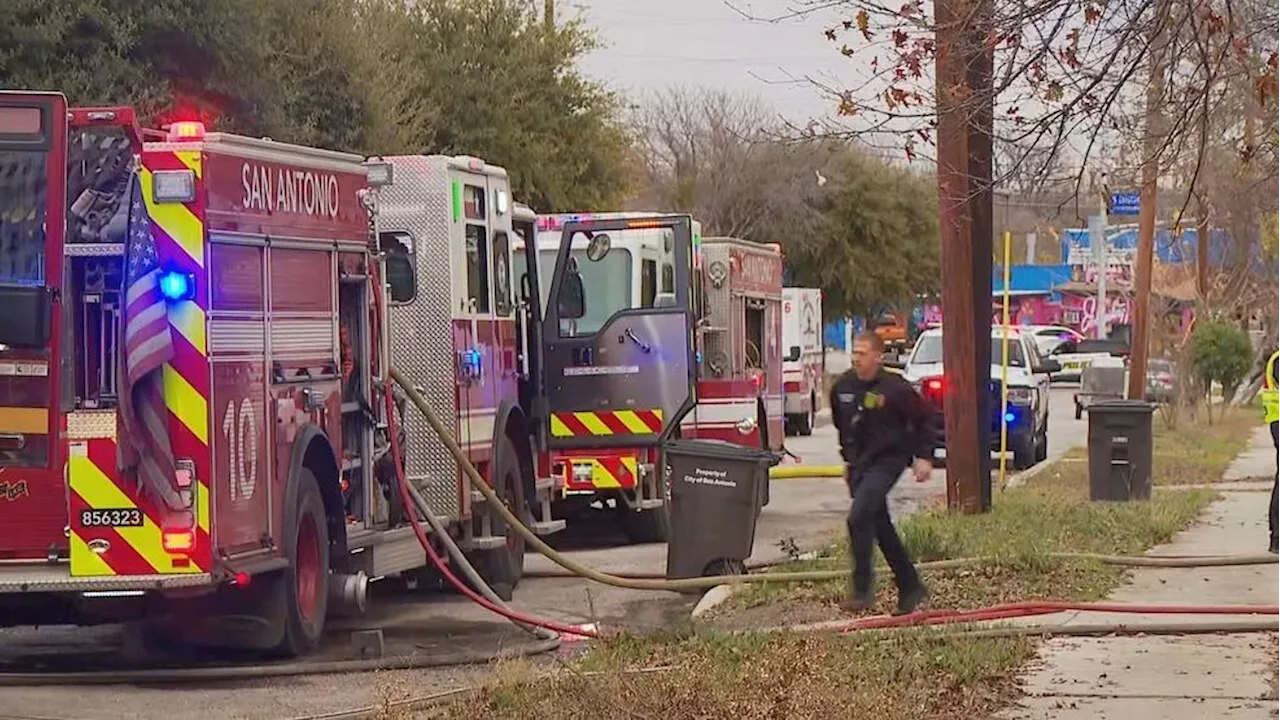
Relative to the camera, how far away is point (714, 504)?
1352 centimetres

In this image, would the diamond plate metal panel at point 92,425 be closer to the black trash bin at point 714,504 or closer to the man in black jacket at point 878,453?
the man in black jacket at point 878,453

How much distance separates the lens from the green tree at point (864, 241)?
58.8 meters

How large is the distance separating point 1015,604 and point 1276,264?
32657mm

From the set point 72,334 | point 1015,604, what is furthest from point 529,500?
point 72,334

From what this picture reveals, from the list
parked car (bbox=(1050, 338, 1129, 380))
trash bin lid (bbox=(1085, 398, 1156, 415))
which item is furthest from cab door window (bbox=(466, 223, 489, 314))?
parked car (bbox=(1050, 338, 1129, 380))

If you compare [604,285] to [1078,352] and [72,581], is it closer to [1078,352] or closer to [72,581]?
[72,581]

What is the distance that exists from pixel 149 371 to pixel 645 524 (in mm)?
8583

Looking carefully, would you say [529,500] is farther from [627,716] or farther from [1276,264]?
[1276,264]

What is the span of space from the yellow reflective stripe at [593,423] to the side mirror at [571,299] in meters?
→ 0.87

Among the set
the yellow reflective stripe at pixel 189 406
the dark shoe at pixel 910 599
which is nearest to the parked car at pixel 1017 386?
the dark shoe at pixel 910 599

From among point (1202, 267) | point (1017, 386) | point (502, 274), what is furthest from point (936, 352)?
point (502, 274)

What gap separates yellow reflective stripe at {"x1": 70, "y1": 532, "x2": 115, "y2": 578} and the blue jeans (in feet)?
13.5

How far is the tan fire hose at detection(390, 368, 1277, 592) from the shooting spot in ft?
41.7

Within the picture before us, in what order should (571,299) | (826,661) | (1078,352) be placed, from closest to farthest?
(826,661)
(571,299)
(1078,352)
